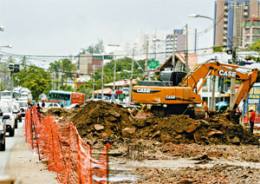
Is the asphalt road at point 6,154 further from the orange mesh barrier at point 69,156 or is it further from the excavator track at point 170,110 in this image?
the excavator track at point 170,110

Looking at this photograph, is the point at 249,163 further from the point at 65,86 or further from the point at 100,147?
the point at 65,86

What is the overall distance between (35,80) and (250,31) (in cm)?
4989

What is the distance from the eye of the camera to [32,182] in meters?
17.5

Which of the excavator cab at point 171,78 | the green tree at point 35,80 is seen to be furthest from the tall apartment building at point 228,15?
the excavator cab at point 171,78

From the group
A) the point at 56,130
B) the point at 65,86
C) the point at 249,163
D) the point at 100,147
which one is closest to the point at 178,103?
the point at 100,147

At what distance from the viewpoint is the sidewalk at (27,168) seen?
18.0m

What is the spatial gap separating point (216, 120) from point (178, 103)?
272 centimetres

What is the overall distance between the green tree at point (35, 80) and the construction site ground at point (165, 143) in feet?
359

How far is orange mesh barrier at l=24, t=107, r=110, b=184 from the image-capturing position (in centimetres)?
1147

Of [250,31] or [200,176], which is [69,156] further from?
[250,31]

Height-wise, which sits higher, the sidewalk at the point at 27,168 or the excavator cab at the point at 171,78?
the excavator cab at the point at 171,78

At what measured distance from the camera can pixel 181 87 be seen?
36969mm

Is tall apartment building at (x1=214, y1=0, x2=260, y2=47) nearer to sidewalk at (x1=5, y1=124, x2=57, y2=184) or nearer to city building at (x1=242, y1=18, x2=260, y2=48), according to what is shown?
city building at (x1=242, y1=18, x2=260, y2=48)

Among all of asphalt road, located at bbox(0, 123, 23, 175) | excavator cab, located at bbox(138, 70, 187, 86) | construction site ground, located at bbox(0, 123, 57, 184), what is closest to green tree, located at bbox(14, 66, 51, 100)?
excavator cab, located at bbox(138, 70, 187, 86)
